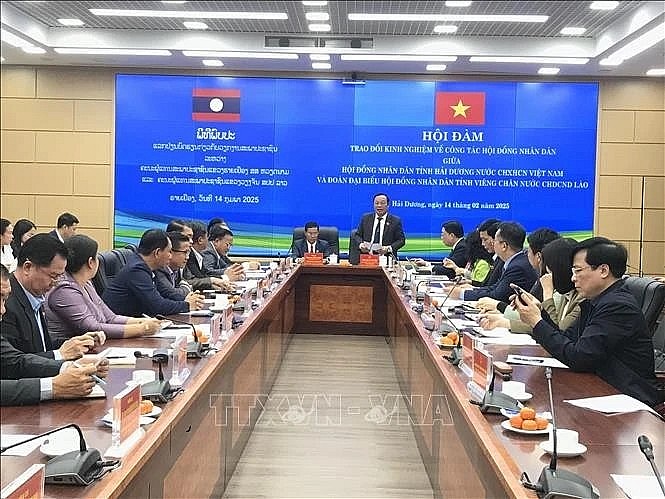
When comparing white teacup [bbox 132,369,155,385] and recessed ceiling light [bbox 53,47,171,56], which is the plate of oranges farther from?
recessed ceiling light [bbox 53,47,171,56]

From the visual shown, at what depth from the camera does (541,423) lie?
1.99 meters

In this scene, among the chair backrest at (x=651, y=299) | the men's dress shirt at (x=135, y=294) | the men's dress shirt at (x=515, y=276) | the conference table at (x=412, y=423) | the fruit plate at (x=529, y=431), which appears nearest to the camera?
the conference table at (x=412, y=423)

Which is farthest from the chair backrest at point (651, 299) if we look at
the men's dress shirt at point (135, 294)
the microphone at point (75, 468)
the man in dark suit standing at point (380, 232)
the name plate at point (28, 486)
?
the man in dark suit standing at point (380, 232)

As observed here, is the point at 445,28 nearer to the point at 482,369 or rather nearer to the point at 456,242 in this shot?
the point at 456,242

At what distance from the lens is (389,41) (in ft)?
27.7

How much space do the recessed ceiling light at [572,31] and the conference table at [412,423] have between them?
14.6 ft

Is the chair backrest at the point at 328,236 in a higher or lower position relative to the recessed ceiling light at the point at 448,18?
lower

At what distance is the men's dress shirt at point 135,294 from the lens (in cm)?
407

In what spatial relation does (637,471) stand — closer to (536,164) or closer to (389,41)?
(389,41)

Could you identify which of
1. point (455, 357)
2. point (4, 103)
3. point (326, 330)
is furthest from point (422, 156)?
point (4, 103)

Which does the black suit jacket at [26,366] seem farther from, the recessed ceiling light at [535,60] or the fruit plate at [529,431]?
the recessed ceiling light at [535,60]

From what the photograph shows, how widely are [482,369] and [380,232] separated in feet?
19.0

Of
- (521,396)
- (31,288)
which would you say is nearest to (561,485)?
(521,396)

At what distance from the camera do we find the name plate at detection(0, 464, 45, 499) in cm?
121
